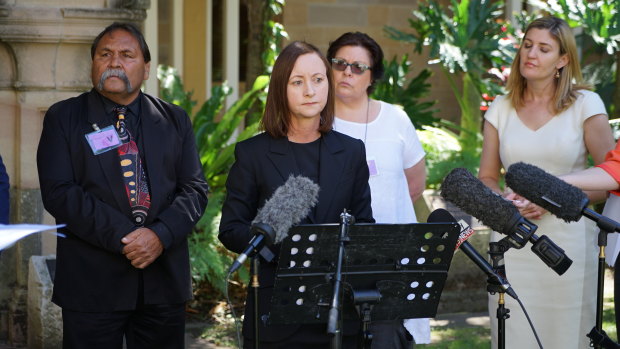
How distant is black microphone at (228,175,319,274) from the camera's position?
3.59 m

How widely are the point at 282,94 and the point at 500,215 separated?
3.67ft

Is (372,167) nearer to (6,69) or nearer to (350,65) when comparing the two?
(350,65)

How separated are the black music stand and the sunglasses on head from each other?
5.60ft

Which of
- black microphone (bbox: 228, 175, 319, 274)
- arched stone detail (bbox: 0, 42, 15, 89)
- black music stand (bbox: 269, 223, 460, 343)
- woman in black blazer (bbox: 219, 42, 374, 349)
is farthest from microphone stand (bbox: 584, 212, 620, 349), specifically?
arched stone detail (bbox: 0, 42, 15, 89)

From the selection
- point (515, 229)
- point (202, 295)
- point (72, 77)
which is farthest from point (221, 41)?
point (515, 229)

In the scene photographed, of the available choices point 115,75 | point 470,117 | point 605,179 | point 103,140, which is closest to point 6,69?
point 115,75

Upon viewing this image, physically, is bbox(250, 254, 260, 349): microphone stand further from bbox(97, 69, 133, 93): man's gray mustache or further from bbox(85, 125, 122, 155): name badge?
bbox(97, 69, 133, 93): man's gray mustache

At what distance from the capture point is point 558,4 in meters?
9.03

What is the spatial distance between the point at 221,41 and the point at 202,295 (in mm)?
3914

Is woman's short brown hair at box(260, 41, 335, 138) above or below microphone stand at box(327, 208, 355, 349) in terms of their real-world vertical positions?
above

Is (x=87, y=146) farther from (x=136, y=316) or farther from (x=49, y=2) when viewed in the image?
(x=49, y=2)

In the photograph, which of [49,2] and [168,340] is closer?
[168,340]

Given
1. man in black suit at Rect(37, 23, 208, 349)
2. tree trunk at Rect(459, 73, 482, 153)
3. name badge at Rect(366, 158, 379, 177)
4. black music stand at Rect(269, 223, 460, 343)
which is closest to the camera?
black music stand at Rect(269, 223, 460, 343)

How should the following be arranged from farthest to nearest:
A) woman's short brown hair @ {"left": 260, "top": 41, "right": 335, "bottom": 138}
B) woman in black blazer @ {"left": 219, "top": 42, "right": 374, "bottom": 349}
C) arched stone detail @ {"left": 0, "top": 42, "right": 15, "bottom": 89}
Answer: arched stone detail @ {"left": 0, "top": 42, "right": 15, "bottom": 89} → woman's short brown hair @ {"left": 260, "top": 41, "right": 335, "bottom": 138} → woman in black blazer @ {"left": 219, "top": 42, "right": 374, "bottom": 349}
